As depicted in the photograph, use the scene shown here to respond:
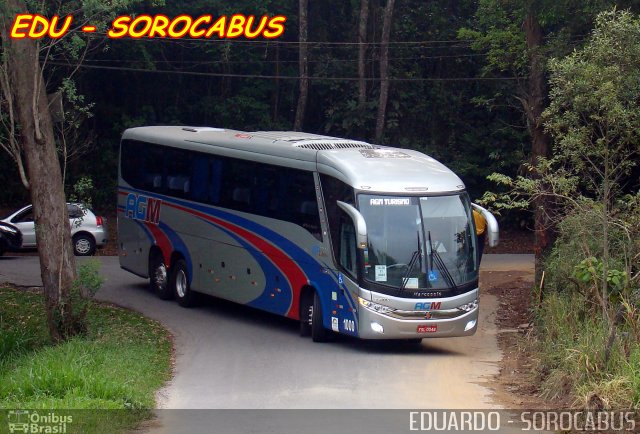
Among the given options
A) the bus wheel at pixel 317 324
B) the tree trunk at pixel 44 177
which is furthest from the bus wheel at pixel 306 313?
the tree trunk at pixel 44 177

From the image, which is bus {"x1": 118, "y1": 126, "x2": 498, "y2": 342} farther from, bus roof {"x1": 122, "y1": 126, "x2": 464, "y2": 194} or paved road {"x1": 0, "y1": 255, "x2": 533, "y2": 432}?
paved road {"x1": 0, "y1": 255, "x2": 533, "y2": 432}

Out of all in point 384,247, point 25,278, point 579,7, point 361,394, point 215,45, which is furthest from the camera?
point 215,45

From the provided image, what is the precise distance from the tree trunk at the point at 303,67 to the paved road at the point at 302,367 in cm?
1908

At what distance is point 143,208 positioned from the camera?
22.0 meters

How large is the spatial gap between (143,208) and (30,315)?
12.1 feet

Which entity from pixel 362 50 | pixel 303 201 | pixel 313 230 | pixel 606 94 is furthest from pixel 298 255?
pixel 362 50

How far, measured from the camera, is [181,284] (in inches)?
832

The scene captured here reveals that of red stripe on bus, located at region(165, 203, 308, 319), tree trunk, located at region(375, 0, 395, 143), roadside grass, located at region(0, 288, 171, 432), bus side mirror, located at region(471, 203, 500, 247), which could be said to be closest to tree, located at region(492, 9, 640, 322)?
bus side mirror, located at region(471, 203, 500, 247)

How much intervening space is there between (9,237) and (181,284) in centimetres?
1057

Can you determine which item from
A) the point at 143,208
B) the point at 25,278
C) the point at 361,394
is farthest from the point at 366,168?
the point at 25,278

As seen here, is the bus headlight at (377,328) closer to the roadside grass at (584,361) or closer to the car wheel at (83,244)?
the roadside grass at (584,361)

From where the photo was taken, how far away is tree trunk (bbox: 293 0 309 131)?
124 ft

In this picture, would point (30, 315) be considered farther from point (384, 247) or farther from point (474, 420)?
point (474, 420)

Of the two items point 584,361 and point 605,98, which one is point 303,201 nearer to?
point 605,98
